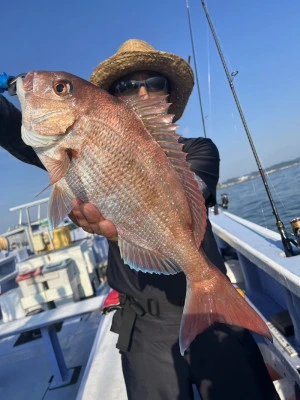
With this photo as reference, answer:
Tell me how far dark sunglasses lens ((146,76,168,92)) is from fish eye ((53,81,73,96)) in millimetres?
1166

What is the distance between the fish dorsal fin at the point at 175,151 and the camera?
1.67m

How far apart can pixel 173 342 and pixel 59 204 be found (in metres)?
1.36

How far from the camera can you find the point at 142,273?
7.43 feet

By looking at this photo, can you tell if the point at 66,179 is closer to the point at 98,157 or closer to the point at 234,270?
the point at 98,157

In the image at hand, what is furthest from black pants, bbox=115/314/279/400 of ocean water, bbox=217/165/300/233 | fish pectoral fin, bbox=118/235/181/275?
ocean water, bbox=217/165/300/233

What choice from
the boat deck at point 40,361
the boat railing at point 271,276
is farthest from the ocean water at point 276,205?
the boat deck at point 40,361

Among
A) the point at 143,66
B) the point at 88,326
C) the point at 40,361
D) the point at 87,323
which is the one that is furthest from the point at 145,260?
the point at 87,323

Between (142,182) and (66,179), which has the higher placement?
(66,179)

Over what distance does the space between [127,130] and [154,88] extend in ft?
4.28

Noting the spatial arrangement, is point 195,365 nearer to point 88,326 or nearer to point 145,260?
point 145,260

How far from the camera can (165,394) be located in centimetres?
211

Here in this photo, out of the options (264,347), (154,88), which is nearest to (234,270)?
(264,347)

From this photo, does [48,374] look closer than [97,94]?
No

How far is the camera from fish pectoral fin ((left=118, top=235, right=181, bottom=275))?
63.7 inches
